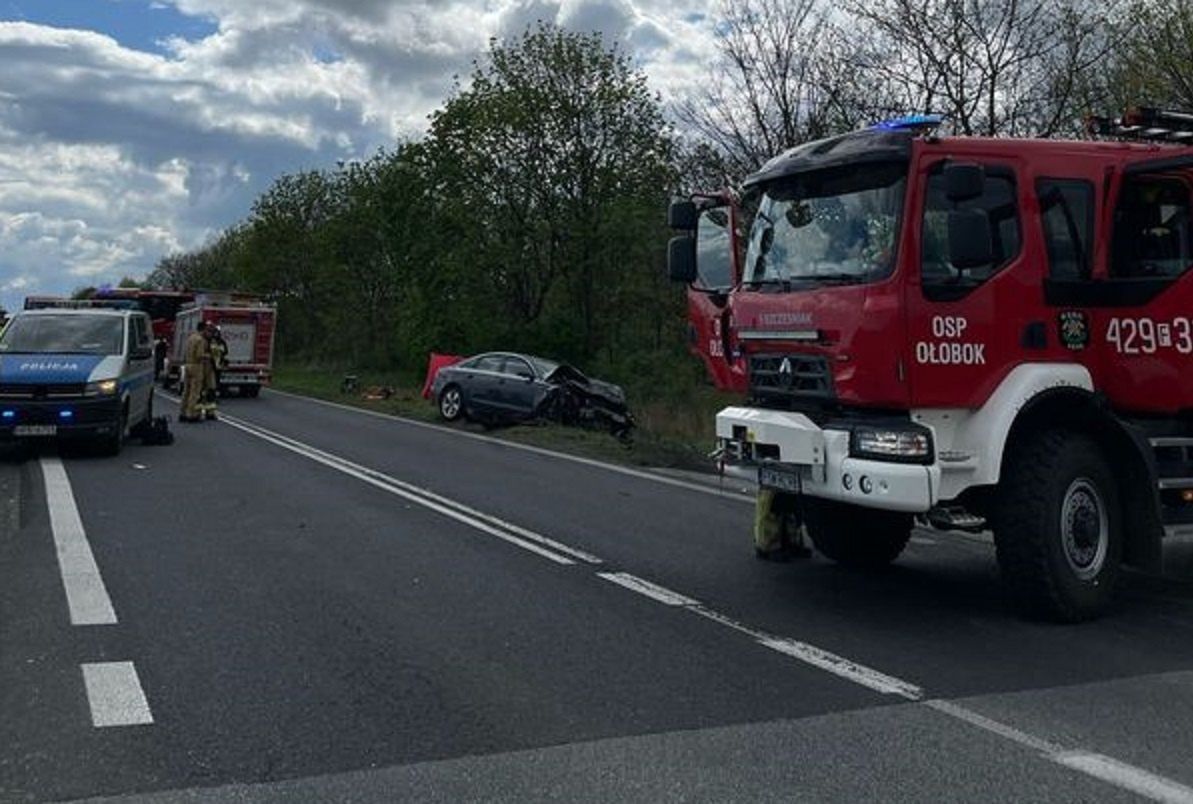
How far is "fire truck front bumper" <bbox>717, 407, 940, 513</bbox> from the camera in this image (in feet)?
22.6

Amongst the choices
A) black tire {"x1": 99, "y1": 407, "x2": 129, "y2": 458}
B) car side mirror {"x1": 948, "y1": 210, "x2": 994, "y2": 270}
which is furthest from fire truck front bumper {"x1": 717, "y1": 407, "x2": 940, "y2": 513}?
black tire {"x1": 99, "y1": 407, "x2": 129, "y2": 458}

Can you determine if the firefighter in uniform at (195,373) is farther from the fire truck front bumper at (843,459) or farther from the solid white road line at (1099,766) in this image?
the solid white road line at (1099,766)

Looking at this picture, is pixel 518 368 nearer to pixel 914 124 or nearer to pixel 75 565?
pixel 75 565

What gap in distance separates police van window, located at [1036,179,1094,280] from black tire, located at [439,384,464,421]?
18433 mm

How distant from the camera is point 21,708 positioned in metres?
5.54

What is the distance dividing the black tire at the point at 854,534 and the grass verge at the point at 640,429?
781cm

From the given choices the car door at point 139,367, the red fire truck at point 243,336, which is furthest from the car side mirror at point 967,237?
the red fire truck at point 243,336

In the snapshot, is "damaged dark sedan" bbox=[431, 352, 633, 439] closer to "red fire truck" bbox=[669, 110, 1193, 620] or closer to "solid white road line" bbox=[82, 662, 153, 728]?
"red fire truck" bbox=[669, 110, 1193, 620]

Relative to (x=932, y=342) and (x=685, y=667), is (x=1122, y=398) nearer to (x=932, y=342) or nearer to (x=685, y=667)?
(x=932, y=342)

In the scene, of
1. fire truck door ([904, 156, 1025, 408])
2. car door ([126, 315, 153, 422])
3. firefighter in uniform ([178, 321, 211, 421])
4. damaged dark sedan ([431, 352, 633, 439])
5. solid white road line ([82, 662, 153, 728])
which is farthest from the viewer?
firefighter in uniform ([178, 321, 211, 421])

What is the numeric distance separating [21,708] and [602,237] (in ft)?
107

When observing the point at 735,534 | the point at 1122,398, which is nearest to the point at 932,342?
the point at 1122,398

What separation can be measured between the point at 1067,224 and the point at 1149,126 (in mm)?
1681

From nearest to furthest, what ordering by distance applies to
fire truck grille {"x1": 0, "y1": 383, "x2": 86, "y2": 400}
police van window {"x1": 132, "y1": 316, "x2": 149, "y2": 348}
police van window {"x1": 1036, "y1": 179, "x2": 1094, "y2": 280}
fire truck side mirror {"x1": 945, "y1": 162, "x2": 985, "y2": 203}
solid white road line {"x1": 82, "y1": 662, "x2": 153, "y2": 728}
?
1. solid white road line {"x1": 82, "y1": 662, "x2": 153, "y2": 728}
2. fire truck side mirror {"x1": 945, "y1": 162, "x2": 985, "y2": 203}
3. police van window {"x1": 1036, "y1": 179, "x2": 1094, "y2": 280}
4. fire truck grille {"x1": 0, "y1": 383, "x2": 86, "y2": 400}
5. police van window {"x1": 132, "y1": 316, "x2": 149, "y2": 348}
